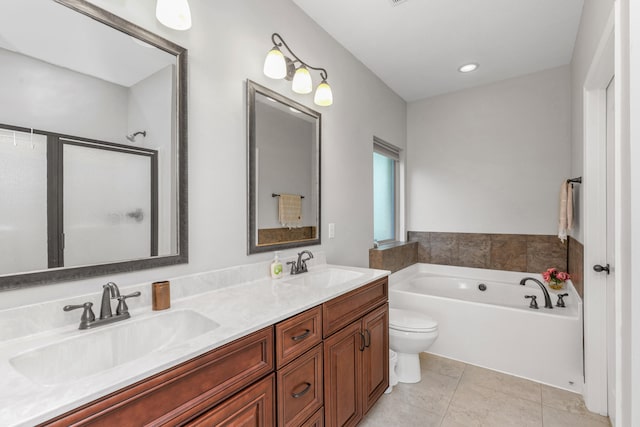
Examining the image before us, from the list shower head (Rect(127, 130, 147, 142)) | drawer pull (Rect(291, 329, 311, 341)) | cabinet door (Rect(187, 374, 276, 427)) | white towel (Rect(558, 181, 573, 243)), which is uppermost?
shower head (Rect(127, 130, 147, 142))

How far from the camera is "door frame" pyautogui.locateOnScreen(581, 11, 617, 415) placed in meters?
1.89

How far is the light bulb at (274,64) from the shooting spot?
166 centimetres

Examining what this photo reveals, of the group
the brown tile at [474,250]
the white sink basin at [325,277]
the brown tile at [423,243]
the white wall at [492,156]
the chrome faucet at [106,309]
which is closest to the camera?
the chrome faucet at [106,309]

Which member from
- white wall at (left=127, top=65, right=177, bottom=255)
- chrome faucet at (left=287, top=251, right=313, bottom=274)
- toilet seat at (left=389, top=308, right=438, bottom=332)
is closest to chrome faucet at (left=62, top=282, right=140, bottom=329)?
white wall at (left=127, top=65, right=177, bottom=255)

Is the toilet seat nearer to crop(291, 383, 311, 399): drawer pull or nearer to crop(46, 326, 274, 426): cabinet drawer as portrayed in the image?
crop(291, 383, 311, 399): drawer pull

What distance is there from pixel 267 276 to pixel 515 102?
3.09 meters

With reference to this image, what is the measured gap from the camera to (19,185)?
3.08 ft

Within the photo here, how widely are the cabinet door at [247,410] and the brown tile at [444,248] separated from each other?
290 cm

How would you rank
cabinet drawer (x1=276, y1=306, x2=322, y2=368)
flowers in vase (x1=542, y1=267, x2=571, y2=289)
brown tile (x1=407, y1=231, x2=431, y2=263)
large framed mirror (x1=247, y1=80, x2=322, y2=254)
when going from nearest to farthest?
cabinet drawer (x1=276, y1=306, x2=322, y2=368) → large framed mirror (x1=247, y1=80, x2=322, y2=254) → flowers in vase (x1=542, y1=267, x2=571, y2=289) → brown tile (x1=407, y1=231, x2=431, y2=263)

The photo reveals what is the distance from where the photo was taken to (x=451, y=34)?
2344 millimetres

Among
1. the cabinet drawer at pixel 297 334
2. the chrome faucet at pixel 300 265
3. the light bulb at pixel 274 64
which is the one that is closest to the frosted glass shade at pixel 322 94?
the light bulb at pixel 274 64

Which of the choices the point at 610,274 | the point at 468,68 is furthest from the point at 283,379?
the point at 468,68

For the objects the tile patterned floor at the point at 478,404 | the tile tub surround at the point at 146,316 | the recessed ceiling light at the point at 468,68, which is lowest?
the tile patterned floor at the point at 478,404

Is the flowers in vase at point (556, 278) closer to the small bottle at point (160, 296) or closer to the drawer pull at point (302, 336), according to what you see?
the drawer pull at point (302, 336)
